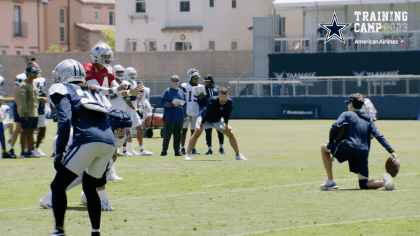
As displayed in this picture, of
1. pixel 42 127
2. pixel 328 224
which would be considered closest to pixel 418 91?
pixel 42 127

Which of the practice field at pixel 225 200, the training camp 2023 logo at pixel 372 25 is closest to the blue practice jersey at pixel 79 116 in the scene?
the practice field at pixel 225 200

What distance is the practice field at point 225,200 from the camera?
8.29 m

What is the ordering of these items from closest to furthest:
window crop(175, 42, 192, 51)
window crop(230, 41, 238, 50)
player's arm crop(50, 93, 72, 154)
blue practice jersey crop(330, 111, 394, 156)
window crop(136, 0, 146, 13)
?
player's arm crop(50, 93, 72, 154), blue practice jersey crop(330, 111, 394, 156), window crop(230, 41, 238, 50), window crop(175, 42, 192, 51), window crop(136, 0, 146, 13)

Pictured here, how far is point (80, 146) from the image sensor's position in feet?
24.6

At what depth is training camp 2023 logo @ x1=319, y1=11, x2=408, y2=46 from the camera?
43594mm

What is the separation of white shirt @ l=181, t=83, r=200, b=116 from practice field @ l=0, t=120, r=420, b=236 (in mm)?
2292

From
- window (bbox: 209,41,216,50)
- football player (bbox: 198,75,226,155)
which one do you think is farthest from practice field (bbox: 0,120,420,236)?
window (bbox: 209,41,216,50)

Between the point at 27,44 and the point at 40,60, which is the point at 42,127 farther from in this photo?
the point at 27,44

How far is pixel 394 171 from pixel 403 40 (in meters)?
33.2

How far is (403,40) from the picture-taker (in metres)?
42.7

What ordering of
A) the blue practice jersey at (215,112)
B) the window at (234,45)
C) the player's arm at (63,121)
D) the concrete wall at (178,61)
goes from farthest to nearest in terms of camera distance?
the window at (234,45), the concrete wall at (178,61), the blue practice jersey at (215,112), the player's arm at (63,121)

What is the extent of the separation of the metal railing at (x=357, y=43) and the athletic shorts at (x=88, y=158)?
37122mm

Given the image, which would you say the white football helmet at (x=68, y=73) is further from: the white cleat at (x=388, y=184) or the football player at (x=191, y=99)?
the football player at (x=191, y=99)

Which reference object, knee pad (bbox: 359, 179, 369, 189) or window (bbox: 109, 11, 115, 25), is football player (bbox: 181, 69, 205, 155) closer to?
knee pad (bbox: 359, 179, 369, 189)
